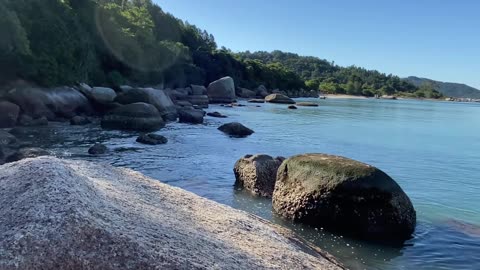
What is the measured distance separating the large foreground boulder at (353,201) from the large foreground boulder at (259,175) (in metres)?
2.55

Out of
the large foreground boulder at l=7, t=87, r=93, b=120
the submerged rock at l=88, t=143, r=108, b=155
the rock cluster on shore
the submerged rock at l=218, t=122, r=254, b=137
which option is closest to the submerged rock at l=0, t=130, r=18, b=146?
the submerged rock at l=88, t=143, r=108, b=155

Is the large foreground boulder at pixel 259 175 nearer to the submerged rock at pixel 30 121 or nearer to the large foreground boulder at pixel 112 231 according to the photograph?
the large foreground boulder at pixel 112 231

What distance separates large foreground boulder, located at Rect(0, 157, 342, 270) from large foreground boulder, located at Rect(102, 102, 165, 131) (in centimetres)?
2095

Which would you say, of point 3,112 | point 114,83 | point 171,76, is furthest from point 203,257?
point 171,76

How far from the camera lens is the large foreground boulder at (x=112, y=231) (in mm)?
4270

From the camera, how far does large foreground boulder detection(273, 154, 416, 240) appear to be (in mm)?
9820

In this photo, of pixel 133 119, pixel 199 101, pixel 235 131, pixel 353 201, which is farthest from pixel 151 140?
pixel 199 101

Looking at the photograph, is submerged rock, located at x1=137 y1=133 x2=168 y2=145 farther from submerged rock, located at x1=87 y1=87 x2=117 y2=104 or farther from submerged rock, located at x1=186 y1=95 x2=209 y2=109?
submerged rock, located at x1=186 y1=95 x2=209 y2=109

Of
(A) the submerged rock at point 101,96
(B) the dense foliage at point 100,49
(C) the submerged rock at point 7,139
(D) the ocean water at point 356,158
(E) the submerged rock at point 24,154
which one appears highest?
(B) the dense foliage at point 100,49

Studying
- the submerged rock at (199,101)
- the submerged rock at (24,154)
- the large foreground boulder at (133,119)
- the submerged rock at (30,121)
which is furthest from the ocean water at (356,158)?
the submerged rock at (199,101)

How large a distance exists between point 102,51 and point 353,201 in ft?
170

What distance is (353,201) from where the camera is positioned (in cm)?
989

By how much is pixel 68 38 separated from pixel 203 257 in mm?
34501

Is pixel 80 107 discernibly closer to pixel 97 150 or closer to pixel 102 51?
pixel 97 150
